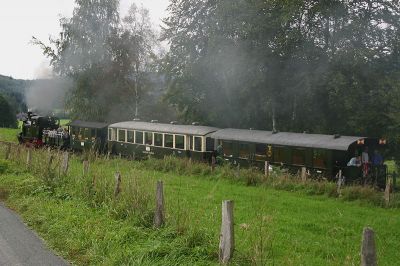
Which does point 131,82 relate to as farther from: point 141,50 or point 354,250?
point 354,250

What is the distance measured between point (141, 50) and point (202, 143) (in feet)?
67.1

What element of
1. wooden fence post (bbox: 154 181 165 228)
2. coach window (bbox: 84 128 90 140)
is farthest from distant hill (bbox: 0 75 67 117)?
wooden fence post (bbox: 154 181 165 228)

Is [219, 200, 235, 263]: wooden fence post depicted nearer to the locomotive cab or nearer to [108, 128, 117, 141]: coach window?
[108, 128, 117, 141]: coach window

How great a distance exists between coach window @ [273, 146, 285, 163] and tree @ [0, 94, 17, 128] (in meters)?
56.1

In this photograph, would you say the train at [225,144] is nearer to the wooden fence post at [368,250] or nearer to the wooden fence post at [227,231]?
the wooden fence post at [227,231]

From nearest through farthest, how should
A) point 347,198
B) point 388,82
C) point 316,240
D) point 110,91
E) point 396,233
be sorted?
point 316,240 < point 396,233 < point 347,198 < point 388,82 < point 110,91

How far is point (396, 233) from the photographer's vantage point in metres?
10.0

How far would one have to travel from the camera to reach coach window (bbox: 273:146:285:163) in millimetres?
19836

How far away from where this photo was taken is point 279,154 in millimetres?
19984

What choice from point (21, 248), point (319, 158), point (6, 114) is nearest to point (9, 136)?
point (6, 114)

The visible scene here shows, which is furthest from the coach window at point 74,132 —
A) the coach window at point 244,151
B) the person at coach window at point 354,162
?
the person at coach window at point 354,162

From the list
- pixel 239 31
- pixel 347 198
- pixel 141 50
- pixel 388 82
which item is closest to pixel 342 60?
pixel 388 82

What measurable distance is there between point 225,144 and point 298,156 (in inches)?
184

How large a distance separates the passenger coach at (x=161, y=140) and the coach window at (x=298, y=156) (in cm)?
559
